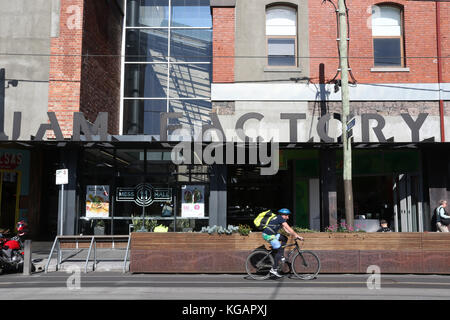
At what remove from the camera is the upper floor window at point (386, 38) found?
15633 millimetres

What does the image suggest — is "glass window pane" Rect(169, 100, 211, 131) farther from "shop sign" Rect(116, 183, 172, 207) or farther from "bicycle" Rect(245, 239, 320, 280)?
"bicycle" Rect(245, 239, 320, 280)

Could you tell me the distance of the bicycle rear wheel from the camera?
10.5 meters

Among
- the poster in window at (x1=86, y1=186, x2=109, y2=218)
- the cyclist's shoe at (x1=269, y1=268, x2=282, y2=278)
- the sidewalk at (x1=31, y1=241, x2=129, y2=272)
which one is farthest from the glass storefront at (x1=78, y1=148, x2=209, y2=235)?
the cyclist's shoe at (x1=269, y1=268, x2=282, y2=278)

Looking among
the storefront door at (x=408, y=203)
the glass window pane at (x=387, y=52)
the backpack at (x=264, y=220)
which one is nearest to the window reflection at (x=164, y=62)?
the glass window pane at (x=387, y=52)

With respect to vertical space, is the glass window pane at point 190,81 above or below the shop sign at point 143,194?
above

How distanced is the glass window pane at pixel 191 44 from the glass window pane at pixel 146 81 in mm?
893

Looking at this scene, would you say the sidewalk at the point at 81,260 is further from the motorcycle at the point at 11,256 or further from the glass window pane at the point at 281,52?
the glass window pane at the point at 281,52

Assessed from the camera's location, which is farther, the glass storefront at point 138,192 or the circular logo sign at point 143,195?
the circular logo sign at point 143,195

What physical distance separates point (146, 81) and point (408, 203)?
458 inches

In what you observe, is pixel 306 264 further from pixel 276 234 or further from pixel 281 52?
pixel 281 52

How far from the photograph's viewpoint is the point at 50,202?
20.1 metres

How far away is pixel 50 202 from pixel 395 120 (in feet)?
48.7

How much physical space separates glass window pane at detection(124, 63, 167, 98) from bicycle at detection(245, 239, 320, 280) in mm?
10466
